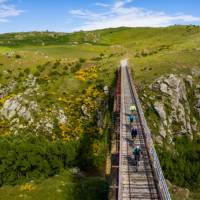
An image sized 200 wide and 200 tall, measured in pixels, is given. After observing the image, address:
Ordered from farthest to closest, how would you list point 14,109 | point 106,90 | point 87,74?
point 87,74 < point 106,90 < point 14,109

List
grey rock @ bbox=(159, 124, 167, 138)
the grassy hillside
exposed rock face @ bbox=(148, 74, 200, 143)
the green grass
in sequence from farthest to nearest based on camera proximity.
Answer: exposed rock face @ bbox=(148, 74, 200, 143)
grey rock @ bbox=(159, 124, 167, 138)
the grassy hillside
the green grass

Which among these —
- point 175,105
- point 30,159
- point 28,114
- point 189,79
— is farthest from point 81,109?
point 189,79

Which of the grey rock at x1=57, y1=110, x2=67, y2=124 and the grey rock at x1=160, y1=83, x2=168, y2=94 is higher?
the grey rock at x1=160, y1=83, x2=168, y2=94

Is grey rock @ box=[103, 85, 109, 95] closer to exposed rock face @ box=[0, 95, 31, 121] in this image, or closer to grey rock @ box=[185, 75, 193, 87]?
exposed rock face @ box=[0, 95, 31, 121]

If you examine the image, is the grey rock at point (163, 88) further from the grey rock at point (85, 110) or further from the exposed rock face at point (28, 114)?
the exposed rock face at point (28, 114)

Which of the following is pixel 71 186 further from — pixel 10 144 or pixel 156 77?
pixel 156 77

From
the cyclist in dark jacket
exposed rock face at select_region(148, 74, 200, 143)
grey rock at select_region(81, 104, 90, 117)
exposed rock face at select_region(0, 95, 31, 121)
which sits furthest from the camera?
grey rock at select_region(81, 104, 90, 117)

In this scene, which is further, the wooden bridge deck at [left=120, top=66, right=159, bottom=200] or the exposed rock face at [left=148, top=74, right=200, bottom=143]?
the exposed rock face at [left=148, top=74, right=200, bottom=143]

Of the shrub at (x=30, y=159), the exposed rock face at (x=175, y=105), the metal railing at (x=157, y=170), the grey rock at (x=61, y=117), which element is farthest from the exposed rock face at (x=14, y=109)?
the metal railing at (x=157, y=170)

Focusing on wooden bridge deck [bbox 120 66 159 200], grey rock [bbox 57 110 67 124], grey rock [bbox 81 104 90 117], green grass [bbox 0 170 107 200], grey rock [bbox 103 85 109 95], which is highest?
wooden bridge deck [bbox 120 66 159 200]

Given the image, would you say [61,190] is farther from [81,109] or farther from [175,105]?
[175,105]

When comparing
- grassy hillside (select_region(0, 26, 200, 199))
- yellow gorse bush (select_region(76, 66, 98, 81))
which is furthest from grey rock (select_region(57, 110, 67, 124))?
yellow gorse bush (select_region(76, 66, 98, 81))
